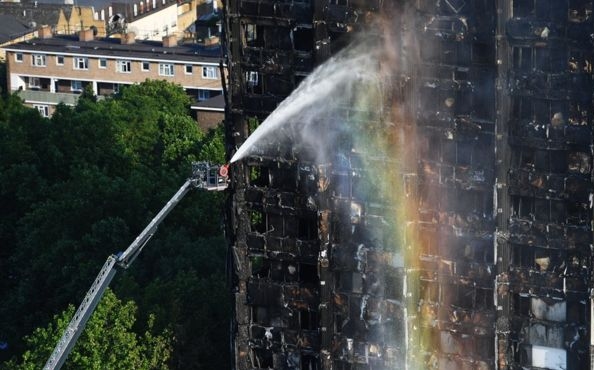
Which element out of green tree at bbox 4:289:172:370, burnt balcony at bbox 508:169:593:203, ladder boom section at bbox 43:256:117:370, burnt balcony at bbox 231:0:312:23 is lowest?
green tree at bbox 4:289:172:370

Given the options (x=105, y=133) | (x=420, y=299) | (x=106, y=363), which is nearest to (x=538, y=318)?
(x=420, y=299)

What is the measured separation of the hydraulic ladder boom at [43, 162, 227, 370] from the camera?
110 meters

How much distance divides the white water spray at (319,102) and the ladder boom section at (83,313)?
1264 cm

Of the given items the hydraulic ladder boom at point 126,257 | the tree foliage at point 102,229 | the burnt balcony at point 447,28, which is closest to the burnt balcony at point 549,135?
the burnt balcony at point 447,28

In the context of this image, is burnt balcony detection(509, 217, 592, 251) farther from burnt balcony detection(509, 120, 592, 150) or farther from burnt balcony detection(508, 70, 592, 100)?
burnt balcony detection(508, 70, 592, 100)

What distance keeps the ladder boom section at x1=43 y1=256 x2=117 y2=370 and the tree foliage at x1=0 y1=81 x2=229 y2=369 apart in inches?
519

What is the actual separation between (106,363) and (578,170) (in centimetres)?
4191

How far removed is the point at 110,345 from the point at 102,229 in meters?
31.2

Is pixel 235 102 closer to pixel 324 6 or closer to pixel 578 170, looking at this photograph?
pixel 324 6

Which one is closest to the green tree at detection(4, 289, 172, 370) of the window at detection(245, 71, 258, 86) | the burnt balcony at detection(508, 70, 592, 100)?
the window at detection(245, 71, 258, 86)

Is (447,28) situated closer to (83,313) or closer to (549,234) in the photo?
(549,234)

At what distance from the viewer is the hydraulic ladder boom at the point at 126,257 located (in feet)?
362

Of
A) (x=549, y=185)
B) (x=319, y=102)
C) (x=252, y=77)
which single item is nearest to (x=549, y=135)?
(x=549, y=185)

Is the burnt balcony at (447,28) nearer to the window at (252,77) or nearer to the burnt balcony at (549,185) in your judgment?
the burnt balcony at (549,185)
